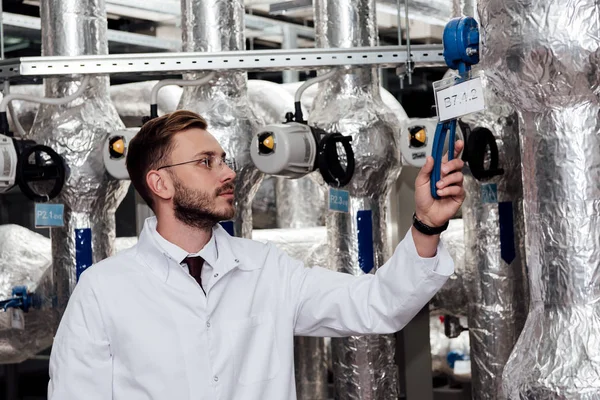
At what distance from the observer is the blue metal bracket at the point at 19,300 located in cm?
246

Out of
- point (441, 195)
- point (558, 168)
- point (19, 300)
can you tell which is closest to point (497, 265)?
point (558, 168)

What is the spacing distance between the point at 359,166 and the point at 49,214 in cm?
78

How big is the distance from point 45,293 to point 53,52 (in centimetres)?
65

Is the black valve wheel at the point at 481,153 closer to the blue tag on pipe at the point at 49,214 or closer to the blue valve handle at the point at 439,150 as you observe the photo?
the blue valve handle at the point at 439,150

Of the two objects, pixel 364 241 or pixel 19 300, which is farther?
pixel 19 300

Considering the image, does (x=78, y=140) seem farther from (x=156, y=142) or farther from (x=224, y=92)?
(x=156, y=142)

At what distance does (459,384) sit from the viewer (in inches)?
139

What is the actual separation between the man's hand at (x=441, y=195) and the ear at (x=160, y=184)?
514 mm

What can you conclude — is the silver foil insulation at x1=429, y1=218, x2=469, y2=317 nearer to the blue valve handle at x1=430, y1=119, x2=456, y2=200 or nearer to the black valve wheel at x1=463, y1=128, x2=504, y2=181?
the black valve wheel at x1=463, y1=128, x2=504, y2=181

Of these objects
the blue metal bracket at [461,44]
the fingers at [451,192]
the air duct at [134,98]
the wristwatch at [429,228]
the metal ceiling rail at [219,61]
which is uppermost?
the air duct at [134,98]

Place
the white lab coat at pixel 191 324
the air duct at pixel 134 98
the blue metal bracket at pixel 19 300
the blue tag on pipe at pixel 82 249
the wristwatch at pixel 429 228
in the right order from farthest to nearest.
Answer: the air duct at pixel 134 98 < the blue metal bracket at pixel 19 300 < the blue tag on pipe at pixel 82 249 < the white lab coat at pixel 191 324 < the wristwatch at pixel 429 228

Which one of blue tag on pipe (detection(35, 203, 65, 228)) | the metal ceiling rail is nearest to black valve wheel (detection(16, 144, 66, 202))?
blue tag on pipe (detection(35, 203, 65, 228))

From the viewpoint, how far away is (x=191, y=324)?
1.52 m

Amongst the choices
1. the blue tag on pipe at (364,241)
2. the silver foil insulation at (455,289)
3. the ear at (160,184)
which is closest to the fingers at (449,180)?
the ear at (160,184)
